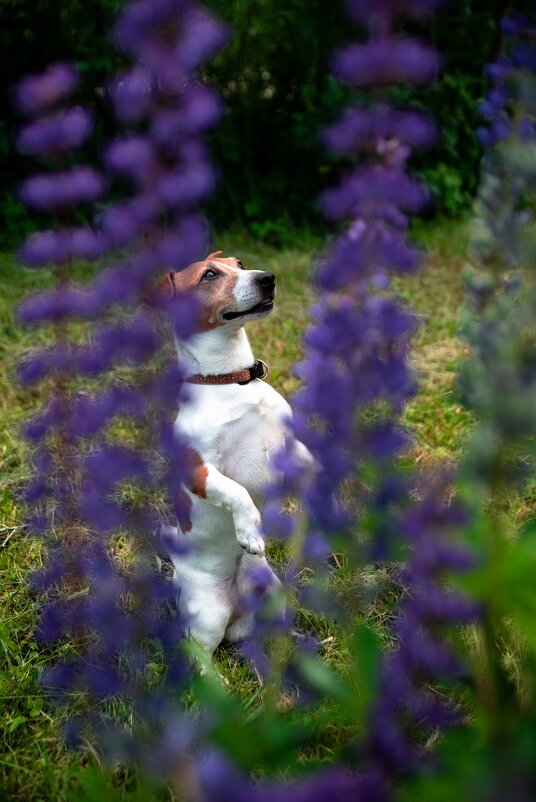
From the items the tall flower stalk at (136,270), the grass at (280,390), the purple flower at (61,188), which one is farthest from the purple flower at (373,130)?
the purple flower at (61,188)

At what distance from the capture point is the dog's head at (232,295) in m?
2.01

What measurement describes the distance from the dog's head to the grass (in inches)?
4.9

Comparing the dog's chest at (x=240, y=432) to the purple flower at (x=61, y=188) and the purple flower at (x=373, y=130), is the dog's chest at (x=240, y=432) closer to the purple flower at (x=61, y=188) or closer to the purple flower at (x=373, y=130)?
the purple flower at (x=61, y=188)

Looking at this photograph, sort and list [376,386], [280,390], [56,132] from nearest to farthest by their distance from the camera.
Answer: [376,386], [56,132], [280,390]

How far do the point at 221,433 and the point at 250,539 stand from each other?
28 cm

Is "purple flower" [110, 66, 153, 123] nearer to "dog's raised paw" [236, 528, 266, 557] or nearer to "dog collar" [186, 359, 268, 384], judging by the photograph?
"dog collar" [186, 359, 268, 384]

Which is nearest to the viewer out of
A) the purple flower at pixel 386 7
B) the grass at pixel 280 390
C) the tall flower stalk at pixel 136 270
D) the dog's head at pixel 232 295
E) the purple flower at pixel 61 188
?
the purple flower at pixel 386 7

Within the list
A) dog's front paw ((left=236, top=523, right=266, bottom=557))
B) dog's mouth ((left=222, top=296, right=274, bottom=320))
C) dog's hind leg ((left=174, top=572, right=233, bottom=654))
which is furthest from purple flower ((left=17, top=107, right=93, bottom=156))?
dog's hind leg ((left=174, top=572, right=233, bottom=654))

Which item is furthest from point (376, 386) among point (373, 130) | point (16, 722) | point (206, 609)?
point (16, 722)

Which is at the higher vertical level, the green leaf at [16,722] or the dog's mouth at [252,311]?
the dog's mouth at [252,311]

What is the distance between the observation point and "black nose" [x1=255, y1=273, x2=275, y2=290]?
202cm

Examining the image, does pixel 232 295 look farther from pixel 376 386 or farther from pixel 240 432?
pixel 376 386

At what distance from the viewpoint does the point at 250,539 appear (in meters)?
1.93

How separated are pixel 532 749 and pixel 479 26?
5896 mm
